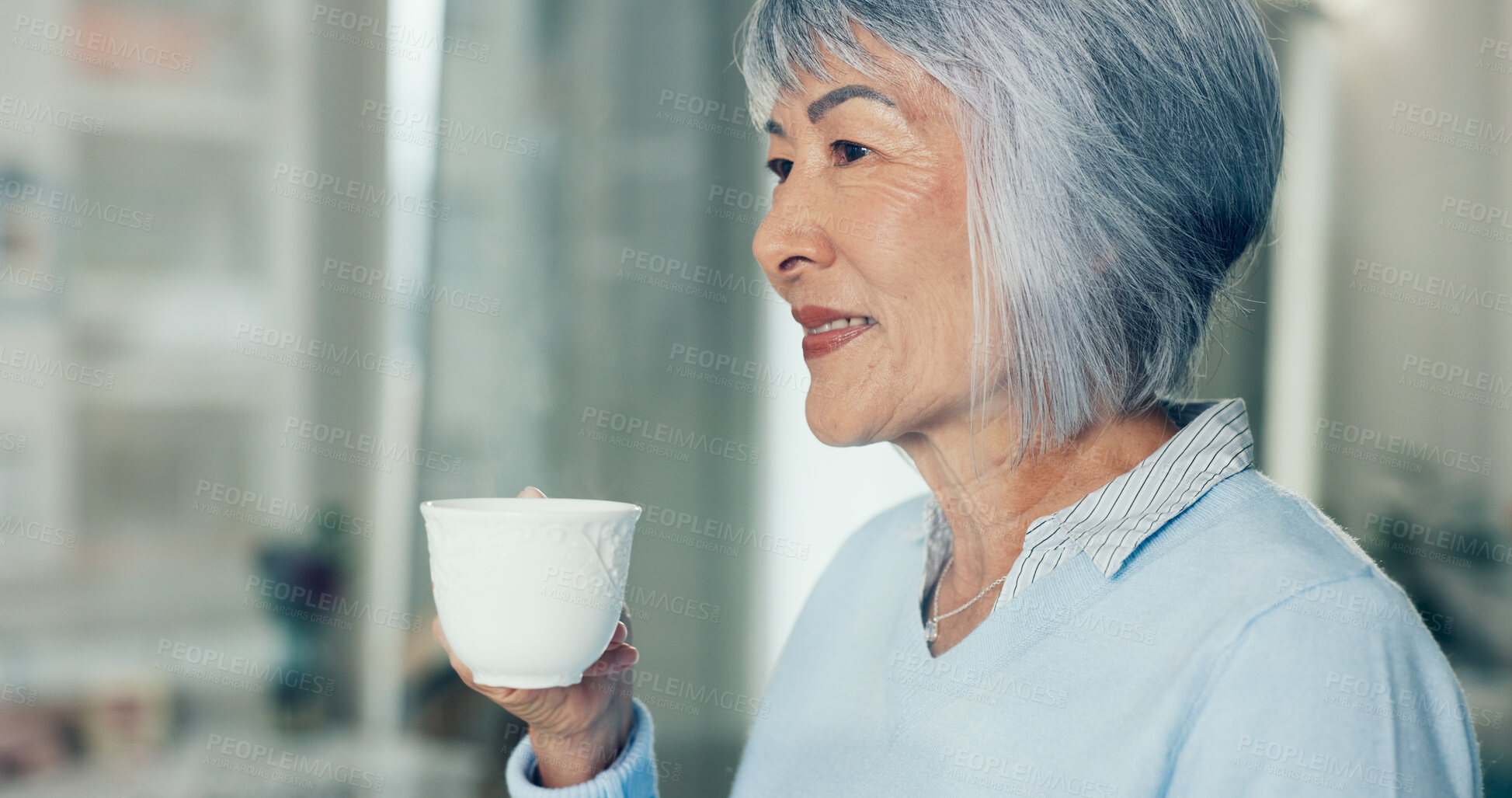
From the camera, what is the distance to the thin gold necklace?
717 mm

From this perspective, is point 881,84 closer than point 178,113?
Yes

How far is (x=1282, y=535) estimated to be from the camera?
556 mm

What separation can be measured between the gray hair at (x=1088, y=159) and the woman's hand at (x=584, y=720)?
1.06ft

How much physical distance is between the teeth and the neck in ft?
0.31

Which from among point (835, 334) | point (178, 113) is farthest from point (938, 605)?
point (178, 113)

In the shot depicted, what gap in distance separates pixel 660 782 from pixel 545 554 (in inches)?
50.4

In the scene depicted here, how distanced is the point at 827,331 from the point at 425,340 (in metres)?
1.01

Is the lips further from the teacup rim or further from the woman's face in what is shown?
the teacup rim

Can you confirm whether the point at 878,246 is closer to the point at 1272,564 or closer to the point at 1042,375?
the point at 1042,375

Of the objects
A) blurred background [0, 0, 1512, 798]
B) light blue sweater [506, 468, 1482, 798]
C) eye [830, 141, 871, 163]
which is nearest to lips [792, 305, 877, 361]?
eye [830, 141, 871, 163]

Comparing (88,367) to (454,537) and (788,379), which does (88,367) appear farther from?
(454,537)

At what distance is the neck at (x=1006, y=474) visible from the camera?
678 millimetres

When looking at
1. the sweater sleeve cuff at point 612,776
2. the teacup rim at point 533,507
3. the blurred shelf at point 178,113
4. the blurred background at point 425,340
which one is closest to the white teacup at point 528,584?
the teacup rim at point 533,507

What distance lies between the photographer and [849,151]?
0.68m
